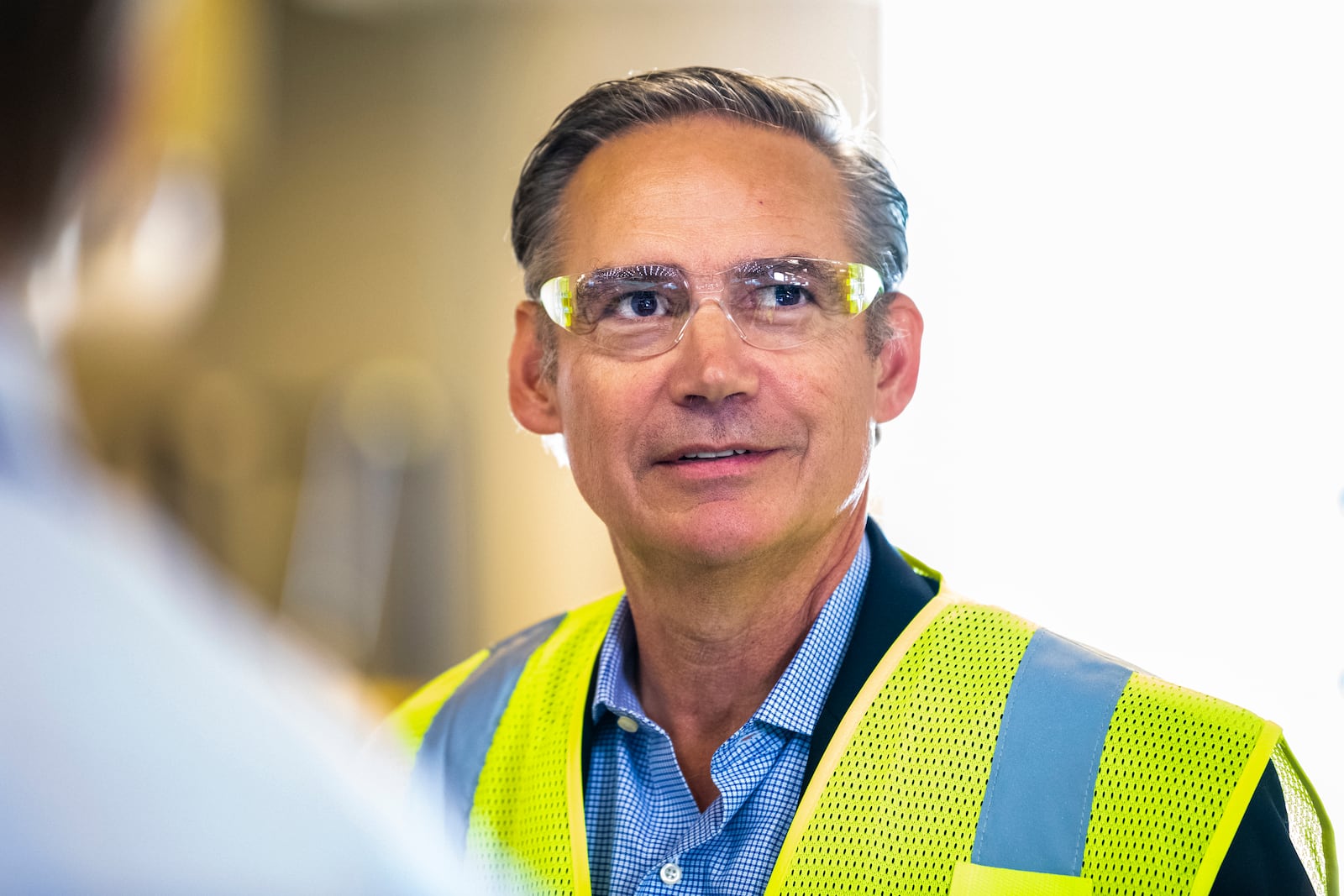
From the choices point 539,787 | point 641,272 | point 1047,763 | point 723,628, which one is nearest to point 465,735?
point 539,787

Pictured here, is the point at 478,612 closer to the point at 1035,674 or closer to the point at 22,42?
the point at 1035,674

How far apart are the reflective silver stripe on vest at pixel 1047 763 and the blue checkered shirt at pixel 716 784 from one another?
197mm

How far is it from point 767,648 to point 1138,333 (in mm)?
1043

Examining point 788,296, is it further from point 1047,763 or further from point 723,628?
point 1047,763

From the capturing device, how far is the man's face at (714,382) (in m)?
1.30

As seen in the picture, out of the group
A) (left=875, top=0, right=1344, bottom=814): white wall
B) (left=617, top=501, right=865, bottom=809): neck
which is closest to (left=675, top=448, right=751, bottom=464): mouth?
(left=617, top=501, right=865, bottom=809): neck

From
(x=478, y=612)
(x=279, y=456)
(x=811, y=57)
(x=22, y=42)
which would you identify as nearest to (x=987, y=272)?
(x=811, y=57)

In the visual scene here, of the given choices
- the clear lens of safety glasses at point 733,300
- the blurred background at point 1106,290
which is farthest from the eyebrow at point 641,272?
the blurred background at point 1106,290

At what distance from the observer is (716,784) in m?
1.25

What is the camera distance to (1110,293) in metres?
2.12

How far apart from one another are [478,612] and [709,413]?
9.86 ft

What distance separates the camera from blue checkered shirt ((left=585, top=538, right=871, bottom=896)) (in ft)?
4.01

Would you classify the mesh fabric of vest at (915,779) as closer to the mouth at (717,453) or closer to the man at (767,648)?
the man at (767,648)

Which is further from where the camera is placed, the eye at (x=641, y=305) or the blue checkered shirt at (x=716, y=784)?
the eye at (x=641, y=305)
